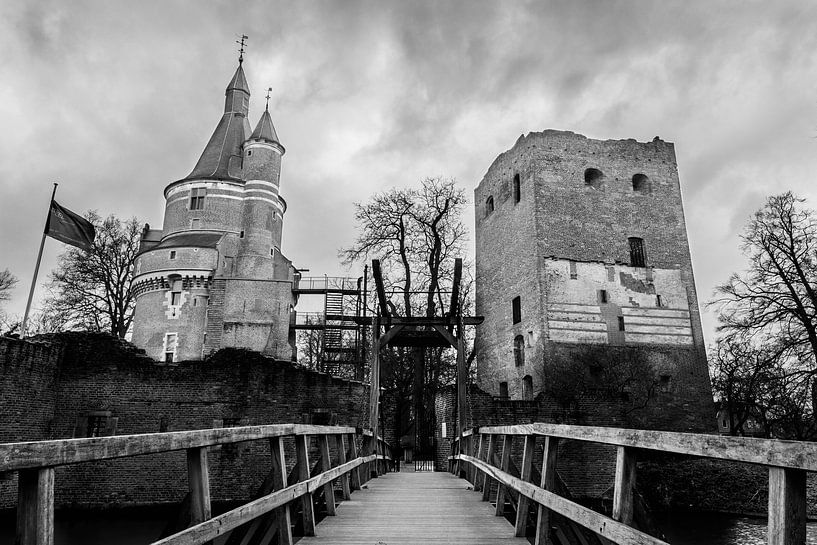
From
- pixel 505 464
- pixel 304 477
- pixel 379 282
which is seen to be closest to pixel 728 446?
pixel 304 477

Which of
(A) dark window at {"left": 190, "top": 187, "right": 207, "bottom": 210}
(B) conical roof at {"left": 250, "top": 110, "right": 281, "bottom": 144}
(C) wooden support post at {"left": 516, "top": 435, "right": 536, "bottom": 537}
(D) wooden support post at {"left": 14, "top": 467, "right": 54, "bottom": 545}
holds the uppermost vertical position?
(B) conical roof at {"left": 250, "top": 110, "right": 281, "bottom": 144}

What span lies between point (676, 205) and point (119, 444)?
26797 millimetres

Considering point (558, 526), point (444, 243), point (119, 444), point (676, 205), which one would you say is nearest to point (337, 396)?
point (444, 243)

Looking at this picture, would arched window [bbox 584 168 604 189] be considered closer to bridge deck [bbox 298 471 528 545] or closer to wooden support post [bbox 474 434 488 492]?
wooden support post [bbox 474 434 488 492]

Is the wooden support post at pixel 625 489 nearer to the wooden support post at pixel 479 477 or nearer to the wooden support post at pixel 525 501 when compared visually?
the wooden support post at pixel 525 501

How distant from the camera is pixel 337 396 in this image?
55.8 ft

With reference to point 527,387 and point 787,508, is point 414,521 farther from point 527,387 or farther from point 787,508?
point 527,387

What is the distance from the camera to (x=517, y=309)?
81.1 feet

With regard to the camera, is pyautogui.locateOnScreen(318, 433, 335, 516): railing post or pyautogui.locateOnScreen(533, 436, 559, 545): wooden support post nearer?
pyautogui.locateOnScreen(533, 436, 559, 545): wooden support post

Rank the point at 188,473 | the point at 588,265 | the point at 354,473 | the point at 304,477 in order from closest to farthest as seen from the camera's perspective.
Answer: the point at 188,473
the point at 304,477
the point at 354,473
the point at 588,265

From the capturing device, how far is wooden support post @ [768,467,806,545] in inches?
64.8

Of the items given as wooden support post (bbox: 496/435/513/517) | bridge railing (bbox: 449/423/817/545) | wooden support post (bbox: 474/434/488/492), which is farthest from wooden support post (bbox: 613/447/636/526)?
wooden support post (bbox: 474/434/488/492)

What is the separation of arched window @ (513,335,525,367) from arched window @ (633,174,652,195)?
8.50 meters

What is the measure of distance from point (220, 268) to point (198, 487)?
2915cm
